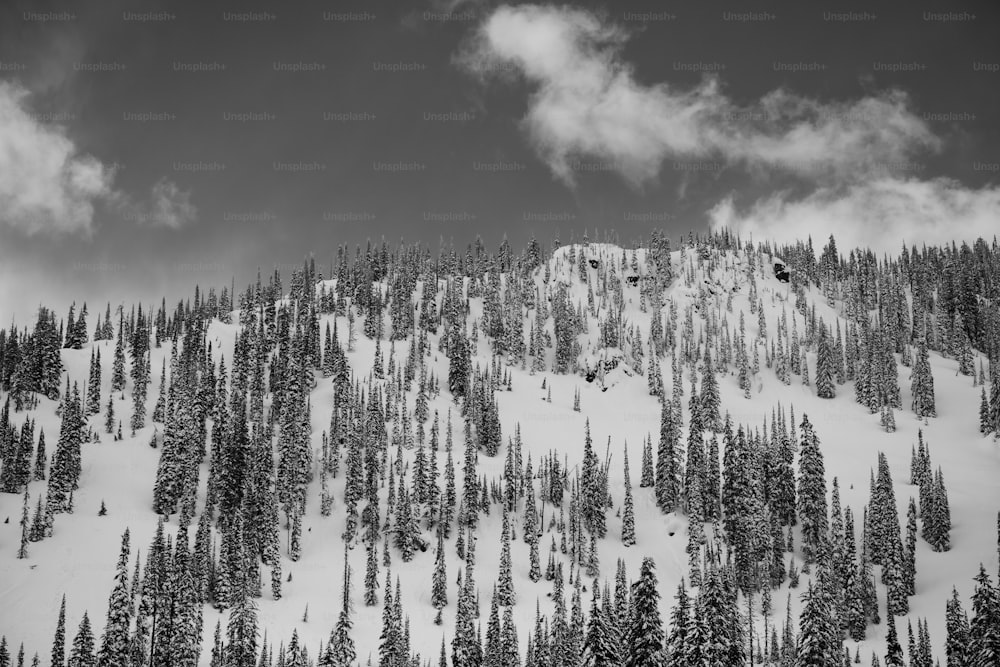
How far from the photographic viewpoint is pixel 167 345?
650 feet

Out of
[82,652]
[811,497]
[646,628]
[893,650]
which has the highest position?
[811,497]

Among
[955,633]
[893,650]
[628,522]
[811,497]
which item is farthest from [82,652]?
[811,497]

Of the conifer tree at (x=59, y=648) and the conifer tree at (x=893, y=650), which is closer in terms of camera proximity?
the conifer tree at (x=59, y=648)

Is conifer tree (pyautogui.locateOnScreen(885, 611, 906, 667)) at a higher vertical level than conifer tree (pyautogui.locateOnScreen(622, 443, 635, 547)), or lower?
lower

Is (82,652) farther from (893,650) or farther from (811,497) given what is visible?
(811,497)

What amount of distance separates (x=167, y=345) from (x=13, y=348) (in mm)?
38065

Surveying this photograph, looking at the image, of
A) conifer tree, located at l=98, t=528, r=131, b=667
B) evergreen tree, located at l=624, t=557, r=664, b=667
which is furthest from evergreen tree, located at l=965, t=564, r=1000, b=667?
conifer tree, located at l=98, t=528, r=131, b=667

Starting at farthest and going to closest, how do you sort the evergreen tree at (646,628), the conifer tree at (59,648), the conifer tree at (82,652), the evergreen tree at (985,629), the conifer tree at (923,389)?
the conifer tree at (923,389)
the conifer tree at (59,648)
the conifer tree at (82,652)
the evergreen tree at (985,629)
the evergreen tree at (646,628)

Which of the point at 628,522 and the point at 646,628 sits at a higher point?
the point at 628,522

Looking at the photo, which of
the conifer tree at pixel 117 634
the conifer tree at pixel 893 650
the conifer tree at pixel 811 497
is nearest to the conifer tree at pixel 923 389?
the conifer tree at pixel 811 497

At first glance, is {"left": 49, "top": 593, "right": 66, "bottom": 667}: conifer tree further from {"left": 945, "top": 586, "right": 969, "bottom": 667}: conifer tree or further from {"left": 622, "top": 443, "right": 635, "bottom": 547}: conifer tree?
{"left": 945, "top": 586, "right": 969, "bottom": 667}: conifer tree

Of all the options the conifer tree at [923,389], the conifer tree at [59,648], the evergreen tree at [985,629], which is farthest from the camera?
the conifer tree at [923,389]

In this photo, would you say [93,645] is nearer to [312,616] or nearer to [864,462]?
[312,616]

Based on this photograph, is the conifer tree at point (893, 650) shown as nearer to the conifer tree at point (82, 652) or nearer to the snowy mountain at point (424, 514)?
the snowy mountain at point (424, 514)
